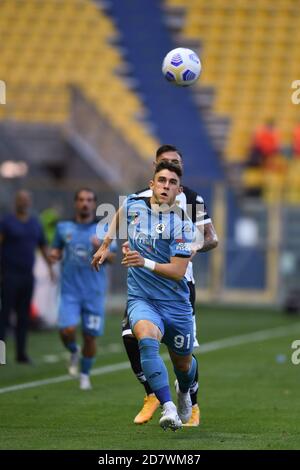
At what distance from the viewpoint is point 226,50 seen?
33000 mm

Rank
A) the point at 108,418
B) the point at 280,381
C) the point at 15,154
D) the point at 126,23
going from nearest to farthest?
the point at 108,418 < the point at 280,381 < the point at 15,154 < the point at 126,23

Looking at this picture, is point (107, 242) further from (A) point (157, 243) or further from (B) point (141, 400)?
(B) point (141, 400)

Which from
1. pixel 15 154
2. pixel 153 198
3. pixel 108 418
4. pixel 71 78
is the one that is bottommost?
pixel 108 418

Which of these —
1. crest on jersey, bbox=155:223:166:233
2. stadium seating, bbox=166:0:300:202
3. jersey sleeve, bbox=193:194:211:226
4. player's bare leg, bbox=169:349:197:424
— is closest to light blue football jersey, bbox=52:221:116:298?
jersey sleeve, bbox=193:194:211:226

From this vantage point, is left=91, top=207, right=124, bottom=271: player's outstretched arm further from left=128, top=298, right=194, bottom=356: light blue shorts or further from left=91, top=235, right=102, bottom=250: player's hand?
left=91, top=235, right=102, bottom=250: player's hand

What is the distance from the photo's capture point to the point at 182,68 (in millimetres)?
11000

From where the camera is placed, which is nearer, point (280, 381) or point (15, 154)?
point (280, 381)

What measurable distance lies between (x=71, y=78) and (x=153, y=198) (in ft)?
69.9

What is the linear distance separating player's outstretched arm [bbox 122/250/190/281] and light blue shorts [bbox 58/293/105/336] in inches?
179

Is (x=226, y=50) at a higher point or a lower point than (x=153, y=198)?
Result: higher

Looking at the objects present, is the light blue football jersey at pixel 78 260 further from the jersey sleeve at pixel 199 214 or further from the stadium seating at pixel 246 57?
the stadium seating at pixel 246 57

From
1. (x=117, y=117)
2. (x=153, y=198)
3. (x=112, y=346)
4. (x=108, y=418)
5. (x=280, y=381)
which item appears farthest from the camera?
(x=117, y=117)

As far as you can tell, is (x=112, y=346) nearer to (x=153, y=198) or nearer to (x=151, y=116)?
(x=153, y=198)

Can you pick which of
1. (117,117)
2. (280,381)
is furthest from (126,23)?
(280,381)
